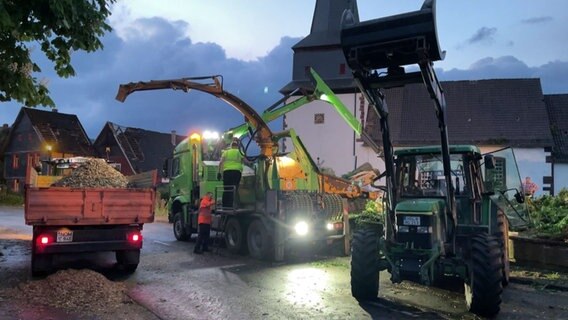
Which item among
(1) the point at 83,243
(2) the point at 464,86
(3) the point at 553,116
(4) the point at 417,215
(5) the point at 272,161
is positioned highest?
(2) the point at 464,86

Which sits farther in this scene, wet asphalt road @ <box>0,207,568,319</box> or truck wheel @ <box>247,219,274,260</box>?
truck wheel @ <box>247,219,274,260</box>

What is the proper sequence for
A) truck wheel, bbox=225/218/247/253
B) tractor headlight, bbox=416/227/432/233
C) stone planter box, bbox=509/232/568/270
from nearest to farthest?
tractor headlight, bbox=416/227/432/233 → stone planter box, bbox=509/232/568/270 → truck wheel, bbox=225/218/247/253

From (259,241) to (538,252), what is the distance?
616 centimetres

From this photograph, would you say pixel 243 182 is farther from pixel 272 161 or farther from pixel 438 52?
pixel 438 52

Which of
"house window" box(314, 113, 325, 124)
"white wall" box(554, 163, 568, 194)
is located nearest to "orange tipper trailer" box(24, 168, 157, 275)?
"white wall" box(554, 163, 568, 194)

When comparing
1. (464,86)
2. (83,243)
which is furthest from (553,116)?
(83,243)

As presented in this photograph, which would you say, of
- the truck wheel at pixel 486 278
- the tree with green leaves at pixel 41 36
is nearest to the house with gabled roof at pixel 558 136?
the truck wheel at pixel 486 278

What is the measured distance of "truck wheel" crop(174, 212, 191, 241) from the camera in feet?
52.4

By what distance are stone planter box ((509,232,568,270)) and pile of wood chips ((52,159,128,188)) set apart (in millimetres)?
8472

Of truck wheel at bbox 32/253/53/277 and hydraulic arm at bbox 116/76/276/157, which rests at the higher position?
hydraulic arm at bbox 116/76/276/157

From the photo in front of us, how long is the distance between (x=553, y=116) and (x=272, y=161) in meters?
24.3

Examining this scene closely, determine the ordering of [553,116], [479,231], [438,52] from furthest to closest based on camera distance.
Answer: [553,116] → [479,231] → [438,52]

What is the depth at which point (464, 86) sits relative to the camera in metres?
33.2

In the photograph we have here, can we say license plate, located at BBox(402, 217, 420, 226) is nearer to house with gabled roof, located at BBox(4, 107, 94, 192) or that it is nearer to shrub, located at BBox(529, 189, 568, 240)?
shrub, located at BBox(529, 189, 568, 240)
